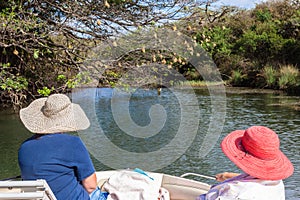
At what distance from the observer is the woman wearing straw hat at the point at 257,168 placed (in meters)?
2.11

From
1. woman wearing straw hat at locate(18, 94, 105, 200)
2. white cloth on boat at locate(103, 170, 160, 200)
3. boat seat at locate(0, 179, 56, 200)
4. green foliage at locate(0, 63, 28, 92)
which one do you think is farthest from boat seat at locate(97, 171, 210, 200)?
green foliage at locate(0, 63, 28, 92)

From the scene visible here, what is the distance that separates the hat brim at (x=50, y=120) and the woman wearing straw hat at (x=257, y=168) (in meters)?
0.78

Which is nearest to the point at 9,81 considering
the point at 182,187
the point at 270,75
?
the point at 182,187

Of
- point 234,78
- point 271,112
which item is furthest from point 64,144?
point 234,78

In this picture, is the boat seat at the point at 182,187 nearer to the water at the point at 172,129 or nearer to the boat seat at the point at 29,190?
the boat seat at the point at 29,190

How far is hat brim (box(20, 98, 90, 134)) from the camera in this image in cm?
239

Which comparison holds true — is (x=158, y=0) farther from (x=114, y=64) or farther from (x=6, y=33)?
(x=6, y=33)

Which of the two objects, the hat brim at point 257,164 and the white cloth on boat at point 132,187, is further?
the white cloth on boat at point 132,187

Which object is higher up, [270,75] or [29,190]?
[29,190]

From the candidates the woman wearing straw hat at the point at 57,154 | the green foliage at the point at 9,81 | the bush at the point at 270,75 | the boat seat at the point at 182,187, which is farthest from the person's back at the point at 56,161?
the bush at the point at 270,75

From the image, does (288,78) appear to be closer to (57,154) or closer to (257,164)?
(257,164)

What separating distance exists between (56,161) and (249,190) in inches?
35.4

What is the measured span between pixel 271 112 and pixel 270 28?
9733mm

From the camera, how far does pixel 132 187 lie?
2625 millimetres
